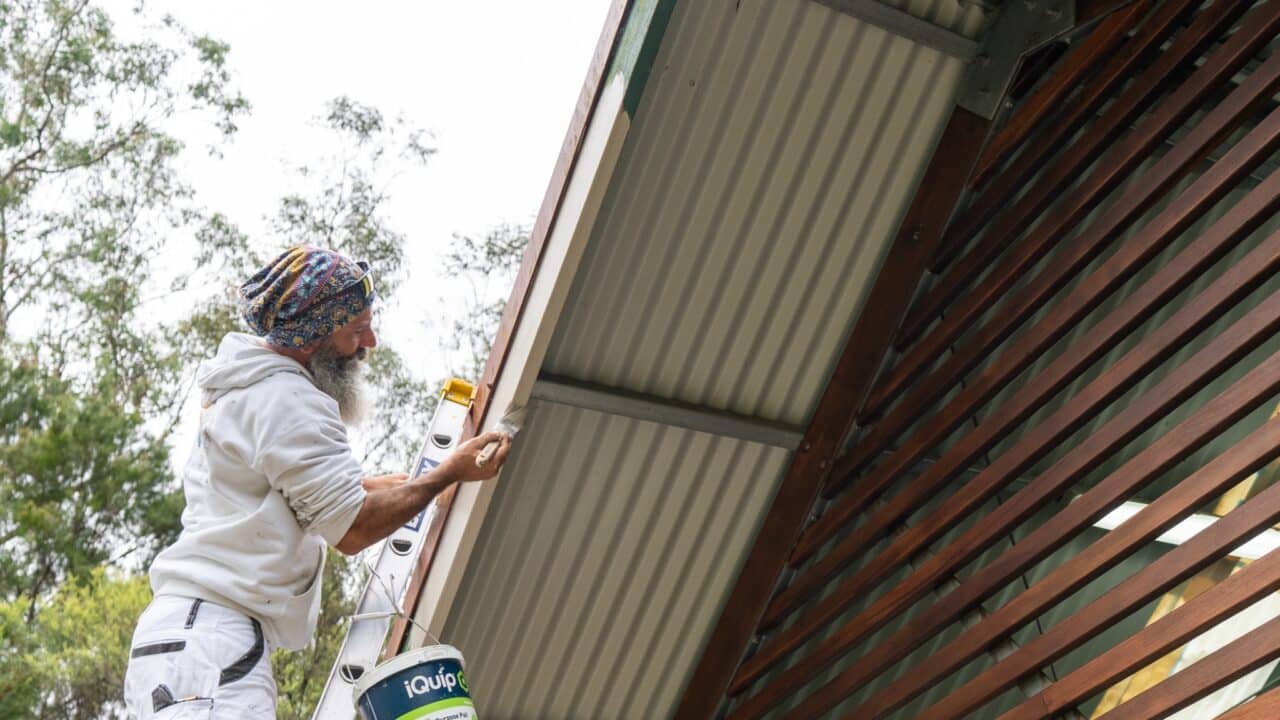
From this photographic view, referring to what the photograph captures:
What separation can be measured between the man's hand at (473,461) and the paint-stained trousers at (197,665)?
0.67 metres

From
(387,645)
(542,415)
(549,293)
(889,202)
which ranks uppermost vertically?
(889,202)

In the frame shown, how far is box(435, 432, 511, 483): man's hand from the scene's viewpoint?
3711 millimetres

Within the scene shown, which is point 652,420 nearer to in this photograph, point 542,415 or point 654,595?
point 542,415

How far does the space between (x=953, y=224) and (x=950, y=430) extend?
2.34 feet

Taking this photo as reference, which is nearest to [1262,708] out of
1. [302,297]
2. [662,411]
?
[662,411]

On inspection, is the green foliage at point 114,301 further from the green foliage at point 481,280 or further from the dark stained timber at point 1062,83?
the dark stained timber at point 1062,83

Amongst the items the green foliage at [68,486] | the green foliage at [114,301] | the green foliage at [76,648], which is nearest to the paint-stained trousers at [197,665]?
the green foliage at [114,301]

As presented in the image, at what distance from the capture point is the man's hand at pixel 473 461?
12.2 ft

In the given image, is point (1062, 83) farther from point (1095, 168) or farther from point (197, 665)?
point (197, 665)

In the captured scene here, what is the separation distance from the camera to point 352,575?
1709 cm

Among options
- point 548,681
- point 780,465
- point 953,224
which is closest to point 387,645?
point 548,681

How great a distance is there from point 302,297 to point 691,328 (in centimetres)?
139

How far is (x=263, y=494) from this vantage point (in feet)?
11.1

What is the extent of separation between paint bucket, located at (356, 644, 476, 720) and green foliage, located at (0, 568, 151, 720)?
1276 cm
